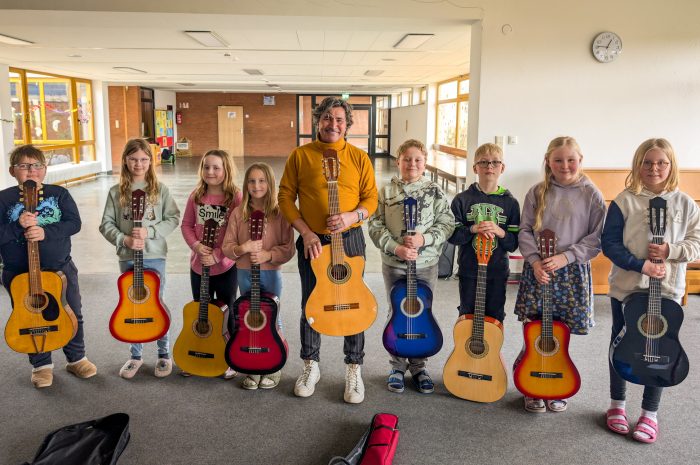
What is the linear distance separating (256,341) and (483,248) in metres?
1.25

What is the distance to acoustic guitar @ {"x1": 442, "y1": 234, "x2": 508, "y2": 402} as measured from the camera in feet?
9.28

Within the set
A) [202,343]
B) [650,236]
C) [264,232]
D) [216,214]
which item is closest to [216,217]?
[216,214]

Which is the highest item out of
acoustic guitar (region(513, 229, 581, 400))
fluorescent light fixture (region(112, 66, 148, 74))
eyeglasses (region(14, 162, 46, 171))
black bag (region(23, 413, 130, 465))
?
fluorescent light fixture (region(112, 66, 148, 74))

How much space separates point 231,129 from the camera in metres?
22.0

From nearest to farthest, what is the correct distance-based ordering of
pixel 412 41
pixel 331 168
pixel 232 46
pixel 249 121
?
pixel 331 168
pixel 412 41
pixel 232 46
pixel 249 121

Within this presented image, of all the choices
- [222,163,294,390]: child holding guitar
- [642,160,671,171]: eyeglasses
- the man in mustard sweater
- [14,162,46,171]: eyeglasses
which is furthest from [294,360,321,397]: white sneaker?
[642,160,671,171]: eyeglasses

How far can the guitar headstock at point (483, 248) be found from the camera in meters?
2.82

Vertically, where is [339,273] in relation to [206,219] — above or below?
below

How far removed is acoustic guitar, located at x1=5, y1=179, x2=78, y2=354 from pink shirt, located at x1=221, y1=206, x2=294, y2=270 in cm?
90

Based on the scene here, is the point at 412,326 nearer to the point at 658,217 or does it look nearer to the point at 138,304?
the point at 658,217

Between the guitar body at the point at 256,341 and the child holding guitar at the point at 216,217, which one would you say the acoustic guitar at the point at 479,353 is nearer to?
the guitar body at the point at 256,341

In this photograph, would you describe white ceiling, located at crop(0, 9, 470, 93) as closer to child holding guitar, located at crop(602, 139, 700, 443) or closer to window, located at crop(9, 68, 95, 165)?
window, located at crop(9, 68, 95, 165)

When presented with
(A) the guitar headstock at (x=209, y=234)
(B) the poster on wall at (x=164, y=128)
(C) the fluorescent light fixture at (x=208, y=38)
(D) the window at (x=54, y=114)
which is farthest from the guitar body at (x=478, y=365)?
(B) the poster on wall at (x=164, y=128)

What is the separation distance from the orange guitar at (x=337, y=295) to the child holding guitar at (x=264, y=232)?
308 millimetres
